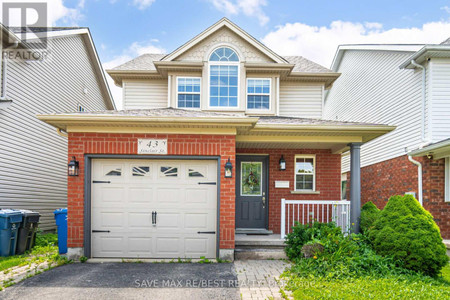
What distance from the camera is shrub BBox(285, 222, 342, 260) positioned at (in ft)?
21.9

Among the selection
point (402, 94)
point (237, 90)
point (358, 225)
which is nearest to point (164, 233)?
point (358, 225)

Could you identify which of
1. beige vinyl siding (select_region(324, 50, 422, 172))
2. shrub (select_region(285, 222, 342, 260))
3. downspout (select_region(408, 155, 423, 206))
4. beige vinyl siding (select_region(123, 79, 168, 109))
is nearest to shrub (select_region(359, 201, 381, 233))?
shrub (select_region(285, 222, 342, 260))

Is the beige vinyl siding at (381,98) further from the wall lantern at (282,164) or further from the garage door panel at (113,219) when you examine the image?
the garage door panel at (113,219)

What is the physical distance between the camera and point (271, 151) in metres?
9.14

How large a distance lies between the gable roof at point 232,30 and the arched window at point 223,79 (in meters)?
0.62

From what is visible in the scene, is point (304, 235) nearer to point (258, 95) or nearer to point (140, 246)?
point (140, 246)

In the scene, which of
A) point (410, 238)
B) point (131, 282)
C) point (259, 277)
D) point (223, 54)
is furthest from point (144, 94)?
point (410, 238)

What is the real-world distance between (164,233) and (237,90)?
17.3 ft

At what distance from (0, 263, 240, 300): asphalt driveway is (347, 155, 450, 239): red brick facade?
653 centimetres

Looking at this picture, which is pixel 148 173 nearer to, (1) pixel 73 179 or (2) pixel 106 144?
(2) pixel 106 144

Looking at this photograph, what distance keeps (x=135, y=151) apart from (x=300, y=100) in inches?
246

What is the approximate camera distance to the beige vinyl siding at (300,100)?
10734 millimetres

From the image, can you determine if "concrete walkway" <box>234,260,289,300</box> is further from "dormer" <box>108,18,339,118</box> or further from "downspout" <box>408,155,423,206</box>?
"downspout" <box>408,155,423,206</box>

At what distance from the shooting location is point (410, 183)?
10055 mm
